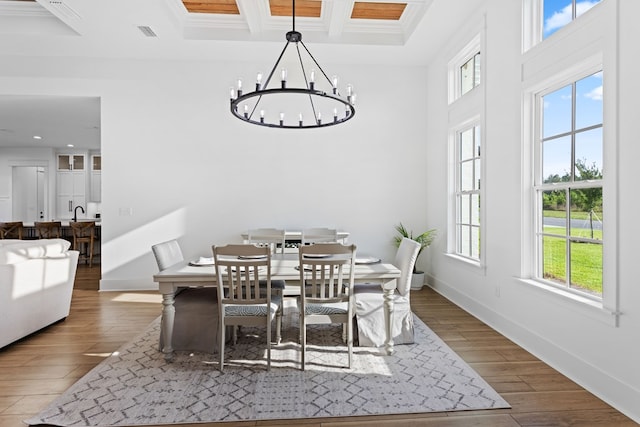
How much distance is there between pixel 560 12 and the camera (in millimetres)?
2902

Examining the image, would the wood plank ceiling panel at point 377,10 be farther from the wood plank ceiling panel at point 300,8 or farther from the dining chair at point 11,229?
the dining chair at point 11,229

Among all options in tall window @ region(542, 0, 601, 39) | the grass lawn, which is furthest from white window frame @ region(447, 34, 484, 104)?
the grass lawn

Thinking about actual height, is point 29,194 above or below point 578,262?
above

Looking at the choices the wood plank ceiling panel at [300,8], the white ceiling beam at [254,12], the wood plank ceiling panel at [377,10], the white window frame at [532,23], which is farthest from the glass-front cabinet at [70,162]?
the white window frame at [532,23]

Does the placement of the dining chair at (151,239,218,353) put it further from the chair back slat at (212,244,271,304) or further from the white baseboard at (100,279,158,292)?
the white baseboard at (100,279,158,292)

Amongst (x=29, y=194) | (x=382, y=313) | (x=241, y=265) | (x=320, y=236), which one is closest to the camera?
(x=241, y=265)

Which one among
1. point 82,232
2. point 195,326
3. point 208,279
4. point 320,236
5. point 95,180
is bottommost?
point 195,326

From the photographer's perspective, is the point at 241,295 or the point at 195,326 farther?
the point at 195,326

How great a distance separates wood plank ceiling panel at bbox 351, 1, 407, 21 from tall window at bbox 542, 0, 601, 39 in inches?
72.0

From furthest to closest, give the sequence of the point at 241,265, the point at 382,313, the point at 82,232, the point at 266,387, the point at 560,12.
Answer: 1. the point at 82,232
2. the point at 382,313
3. the point at 560,12
4. the point at 241,265
5. the point at 266,387

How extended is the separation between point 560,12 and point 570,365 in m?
2.62

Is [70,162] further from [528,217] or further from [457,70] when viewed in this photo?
[528,217]

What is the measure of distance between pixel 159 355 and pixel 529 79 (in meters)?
3.78

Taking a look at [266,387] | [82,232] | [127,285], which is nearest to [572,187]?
[266,387]
